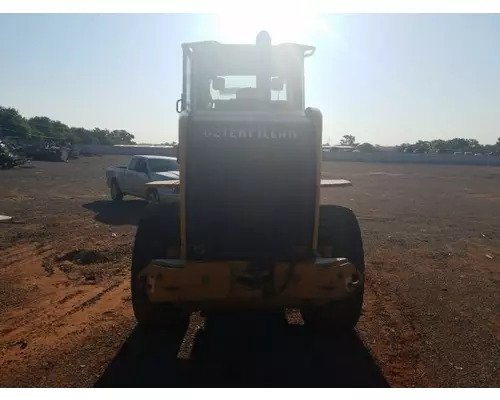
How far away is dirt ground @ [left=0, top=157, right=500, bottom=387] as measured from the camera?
15.5 ft

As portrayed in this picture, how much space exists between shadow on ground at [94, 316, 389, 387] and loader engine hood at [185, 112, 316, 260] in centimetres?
89

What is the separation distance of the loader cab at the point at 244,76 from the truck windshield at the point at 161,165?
10.8 meters

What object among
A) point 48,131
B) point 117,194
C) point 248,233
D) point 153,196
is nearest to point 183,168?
point 248,233

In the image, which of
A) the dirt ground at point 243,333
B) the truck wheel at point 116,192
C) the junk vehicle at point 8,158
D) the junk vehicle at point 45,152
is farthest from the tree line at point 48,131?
the dirt ground at point 243,333

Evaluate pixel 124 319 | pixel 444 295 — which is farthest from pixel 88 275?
pixel 444 295

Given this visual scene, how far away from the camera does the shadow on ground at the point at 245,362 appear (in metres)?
4.59

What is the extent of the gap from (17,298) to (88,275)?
50.3 inches

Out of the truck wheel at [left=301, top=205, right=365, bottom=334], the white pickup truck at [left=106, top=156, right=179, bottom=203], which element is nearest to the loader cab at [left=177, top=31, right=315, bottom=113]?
the truck wheel at [left=301, top=205, right=365, bottom=334]

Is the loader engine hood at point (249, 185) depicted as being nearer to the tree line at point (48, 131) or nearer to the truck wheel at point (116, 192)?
the truck wheel at point (116, 192)

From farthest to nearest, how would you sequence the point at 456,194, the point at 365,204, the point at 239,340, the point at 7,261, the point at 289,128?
the point at 456,194, the point at 365,204, the point at 7,261, the point at 239,340, the point at 289,128

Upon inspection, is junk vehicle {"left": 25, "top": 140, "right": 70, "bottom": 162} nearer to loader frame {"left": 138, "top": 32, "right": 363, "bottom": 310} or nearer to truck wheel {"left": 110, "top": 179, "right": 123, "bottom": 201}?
truck wheel {"left": 110, "top": 179, "right": 123, "bottom": 201}

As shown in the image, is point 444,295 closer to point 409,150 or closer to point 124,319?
point 124,319

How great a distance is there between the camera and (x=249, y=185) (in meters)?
5.34

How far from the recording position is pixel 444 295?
7.32 metres
